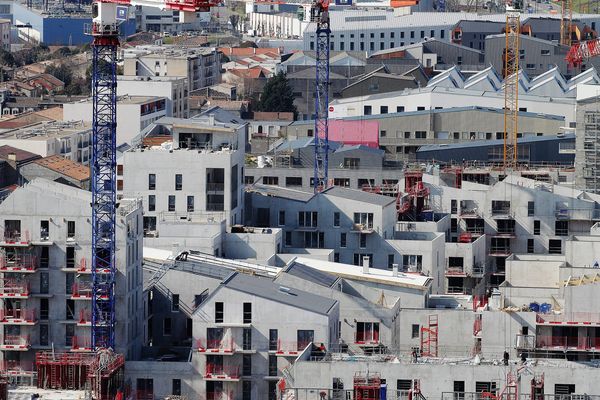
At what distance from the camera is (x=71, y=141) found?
88.4 metres

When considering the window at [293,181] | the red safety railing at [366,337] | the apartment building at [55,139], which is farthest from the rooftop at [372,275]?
the apartment building at [55,139]

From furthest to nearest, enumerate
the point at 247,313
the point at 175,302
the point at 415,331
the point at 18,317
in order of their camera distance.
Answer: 1. the point at 175,302
2. the point at 415,331
3. the point at 18,317
4. the point at 247,313

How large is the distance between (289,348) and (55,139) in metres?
39.1

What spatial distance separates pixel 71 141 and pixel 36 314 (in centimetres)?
3731

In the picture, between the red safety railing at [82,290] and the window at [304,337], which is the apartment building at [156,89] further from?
the window at [304,337]

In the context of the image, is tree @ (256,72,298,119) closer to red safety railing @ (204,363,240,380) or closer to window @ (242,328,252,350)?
window @ (242,328,252,350)

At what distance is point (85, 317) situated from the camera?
51.3 meters

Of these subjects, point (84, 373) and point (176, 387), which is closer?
point (84, 373)

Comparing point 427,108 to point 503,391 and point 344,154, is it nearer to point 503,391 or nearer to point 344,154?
point 344,154

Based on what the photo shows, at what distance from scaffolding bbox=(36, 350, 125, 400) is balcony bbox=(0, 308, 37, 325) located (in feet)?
7.12

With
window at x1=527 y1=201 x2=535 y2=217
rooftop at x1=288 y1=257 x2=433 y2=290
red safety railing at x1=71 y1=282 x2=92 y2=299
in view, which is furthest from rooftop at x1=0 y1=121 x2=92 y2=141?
red safety railing at x1=71 y1=282 x2=92 y2=299

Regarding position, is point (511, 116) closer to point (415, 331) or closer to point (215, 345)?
point (415, 331)

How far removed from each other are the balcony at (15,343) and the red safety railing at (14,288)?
35.1 inches

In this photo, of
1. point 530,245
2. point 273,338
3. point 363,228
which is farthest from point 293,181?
point 273,338
